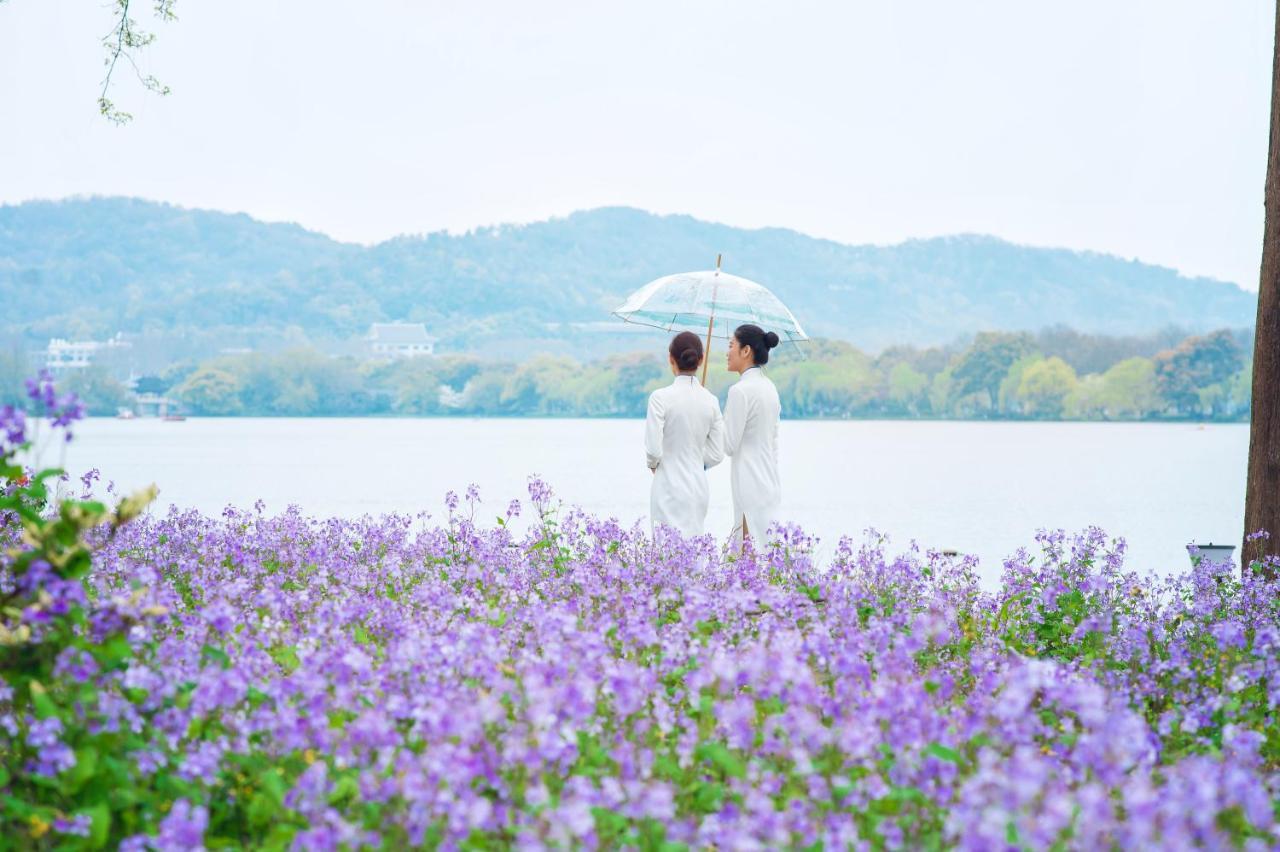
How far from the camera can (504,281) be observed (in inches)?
5094

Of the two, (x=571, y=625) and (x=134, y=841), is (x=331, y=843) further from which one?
(x=571, y=625)

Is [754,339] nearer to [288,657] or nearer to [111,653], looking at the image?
[288,657]

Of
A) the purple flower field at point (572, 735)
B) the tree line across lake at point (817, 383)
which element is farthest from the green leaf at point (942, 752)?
the tree line across lake at point (817, 383)

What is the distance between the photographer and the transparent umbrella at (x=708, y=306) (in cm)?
902

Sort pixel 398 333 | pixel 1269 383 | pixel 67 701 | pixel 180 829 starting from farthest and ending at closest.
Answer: pixel 398 333 → pixel 1269 383 → pixel 67 701 → pixel 180 829

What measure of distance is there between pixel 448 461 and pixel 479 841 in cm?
4935

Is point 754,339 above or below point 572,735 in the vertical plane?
above

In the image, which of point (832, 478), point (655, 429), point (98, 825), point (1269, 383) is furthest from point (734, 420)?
point (832, 478)

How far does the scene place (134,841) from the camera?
2.93 meters

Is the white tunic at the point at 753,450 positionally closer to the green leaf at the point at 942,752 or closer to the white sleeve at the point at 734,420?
the white sleeve at the point at 734,420

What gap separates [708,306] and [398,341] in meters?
112

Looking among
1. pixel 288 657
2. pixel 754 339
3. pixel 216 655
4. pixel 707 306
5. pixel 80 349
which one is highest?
pixel 80 349

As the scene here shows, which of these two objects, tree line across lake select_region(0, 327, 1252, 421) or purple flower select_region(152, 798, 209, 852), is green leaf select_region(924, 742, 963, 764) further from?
tree line across lake select_region(0, 327, 1252, 421)

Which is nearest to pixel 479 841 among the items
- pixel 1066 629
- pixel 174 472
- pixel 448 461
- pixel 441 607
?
pixel 441 607
